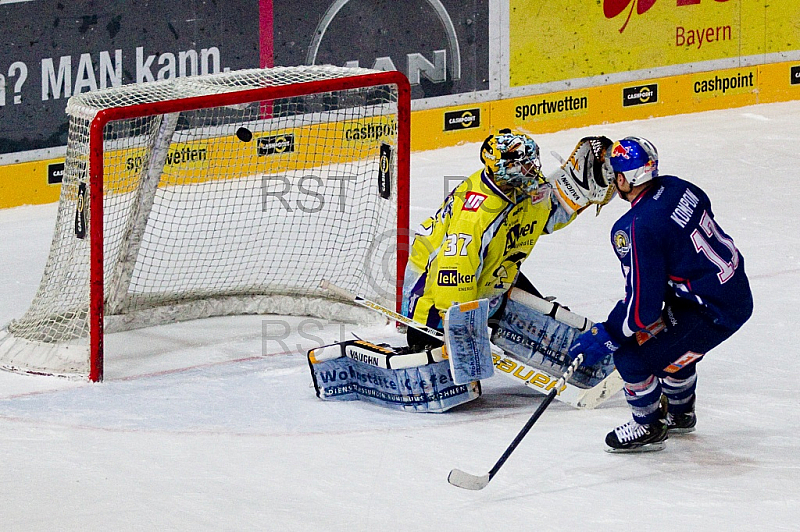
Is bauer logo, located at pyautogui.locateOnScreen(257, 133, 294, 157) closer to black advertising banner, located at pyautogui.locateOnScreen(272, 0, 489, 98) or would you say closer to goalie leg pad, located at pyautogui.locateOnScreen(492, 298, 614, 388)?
black advertising banner, located at pyautogui.locateOnScreen(272, 0, 489, 98)

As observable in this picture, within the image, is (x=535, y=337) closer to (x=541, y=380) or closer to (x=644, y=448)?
(x=541, y=380)

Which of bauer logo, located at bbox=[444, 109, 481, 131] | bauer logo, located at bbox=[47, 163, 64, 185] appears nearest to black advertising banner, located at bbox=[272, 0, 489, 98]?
bauer logo, located at bbox=[444, 109, 481, 131]

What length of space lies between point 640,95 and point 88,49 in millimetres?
3977

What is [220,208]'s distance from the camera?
297 inches

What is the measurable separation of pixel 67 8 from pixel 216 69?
985 mm

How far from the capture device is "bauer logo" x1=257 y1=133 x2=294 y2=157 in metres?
7.46

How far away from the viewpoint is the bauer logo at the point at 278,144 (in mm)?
7465

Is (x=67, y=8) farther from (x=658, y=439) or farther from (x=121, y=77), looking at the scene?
(x=658, y=439)

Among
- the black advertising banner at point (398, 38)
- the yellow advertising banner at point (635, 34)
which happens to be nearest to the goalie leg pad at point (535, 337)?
the black advertising banner at point (398, 38)

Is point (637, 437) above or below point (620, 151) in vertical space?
below

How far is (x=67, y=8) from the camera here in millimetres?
7820

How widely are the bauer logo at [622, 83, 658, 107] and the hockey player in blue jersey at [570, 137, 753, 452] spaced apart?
5.42 m

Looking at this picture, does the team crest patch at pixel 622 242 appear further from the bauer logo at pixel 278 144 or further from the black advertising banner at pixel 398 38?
the black advertising banner at pixel 398 38

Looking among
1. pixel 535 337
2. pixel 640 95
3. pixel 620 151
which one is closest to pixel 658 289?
pixel 620 151
